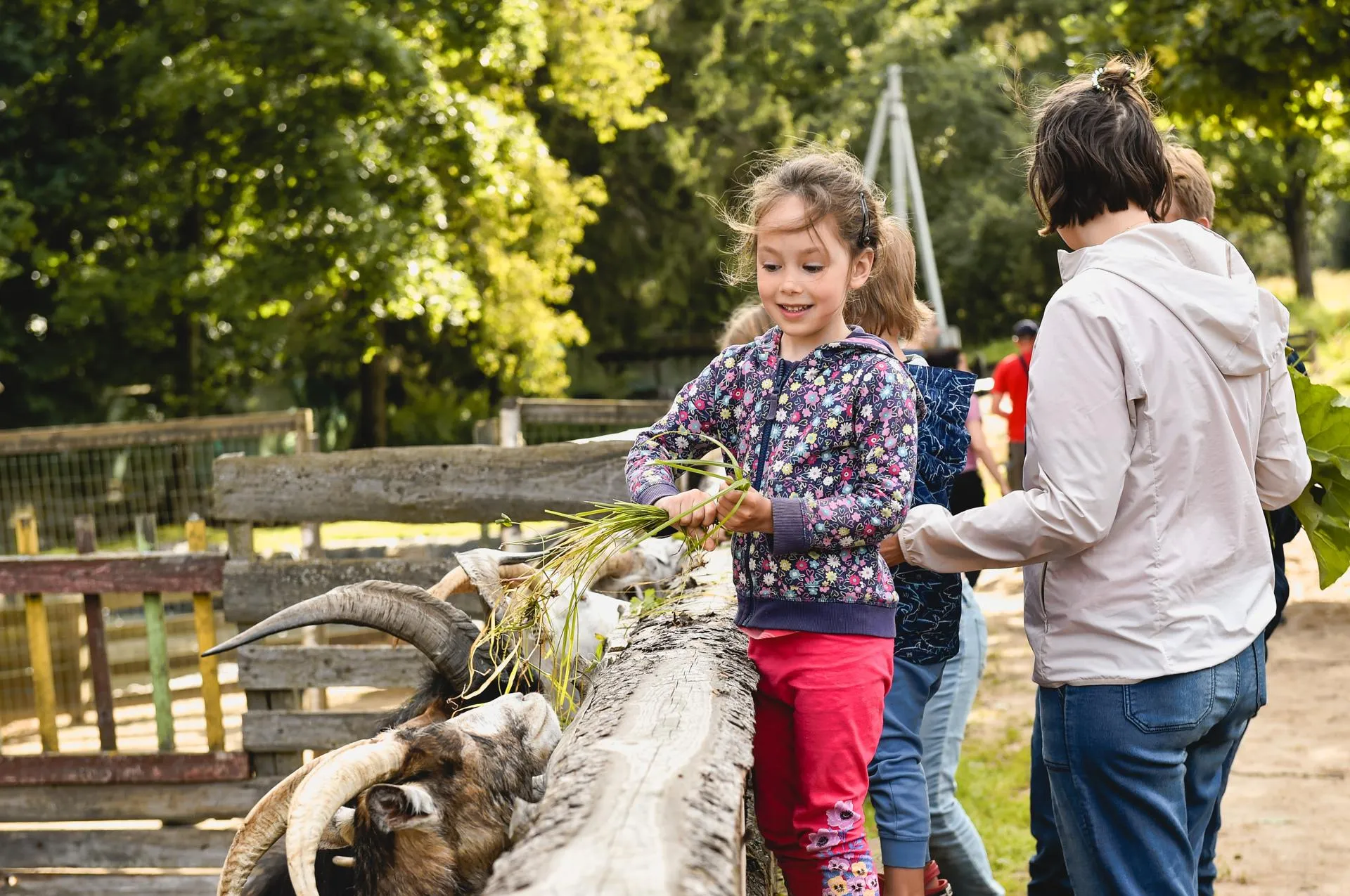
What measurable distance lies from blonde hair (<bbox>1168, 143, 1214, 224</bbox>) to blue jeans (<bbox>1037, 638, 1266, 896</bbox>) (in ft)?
4.68

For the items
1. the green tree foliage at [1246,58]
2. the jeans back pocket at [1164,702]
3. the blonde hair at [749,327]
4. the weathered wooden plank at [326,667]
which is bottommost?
the weathered wooden plank at [326,667]

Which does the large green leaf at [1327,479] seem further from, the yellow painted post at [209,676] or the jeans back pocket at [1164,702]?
the yellow painted post at [209,676]

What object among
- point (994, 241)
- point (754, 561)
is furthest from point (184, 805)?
point (994, 241)

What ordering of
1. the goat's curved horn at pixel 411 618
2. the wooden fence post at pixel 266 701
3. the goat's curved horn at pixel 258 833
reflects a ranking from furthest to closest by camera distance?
the wooden fence post at pixel 266 701
the goat's curved horn at pixel 411 618
the goat's curved horn at pixel 258 833

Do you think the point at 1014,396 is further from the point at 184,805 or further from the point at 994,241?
the point at 994,241

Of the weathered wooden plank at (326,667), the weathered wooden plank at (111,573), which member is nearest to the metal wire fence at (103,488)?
the weathered wooden plank at (111,573)

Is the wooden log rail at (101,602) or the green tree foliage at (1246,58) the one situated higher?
the green tree foliage at (1246,58)

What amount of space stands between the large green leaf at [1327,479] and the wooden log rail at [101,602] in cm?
439

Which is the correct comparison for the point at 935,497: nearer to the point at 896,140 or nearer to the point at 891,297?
the point at 891,297

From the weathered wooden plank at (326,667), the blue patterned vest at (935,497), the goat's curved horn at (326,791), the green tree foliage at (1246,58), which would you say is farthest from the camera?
the green tree foliage at (1246,58)

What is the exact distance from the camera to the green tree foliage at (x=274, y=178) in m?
15.0

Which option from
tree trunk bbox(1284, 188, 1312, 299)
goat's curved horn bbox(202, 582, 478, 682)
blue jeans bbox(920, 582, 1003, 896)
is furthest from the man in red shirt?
tree trunk bbox(1284, 188, 1312, 299)

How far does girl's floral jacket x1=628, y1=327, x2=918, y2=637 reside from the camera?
2.54 m

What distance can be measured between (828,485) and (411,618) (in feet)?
4.12
